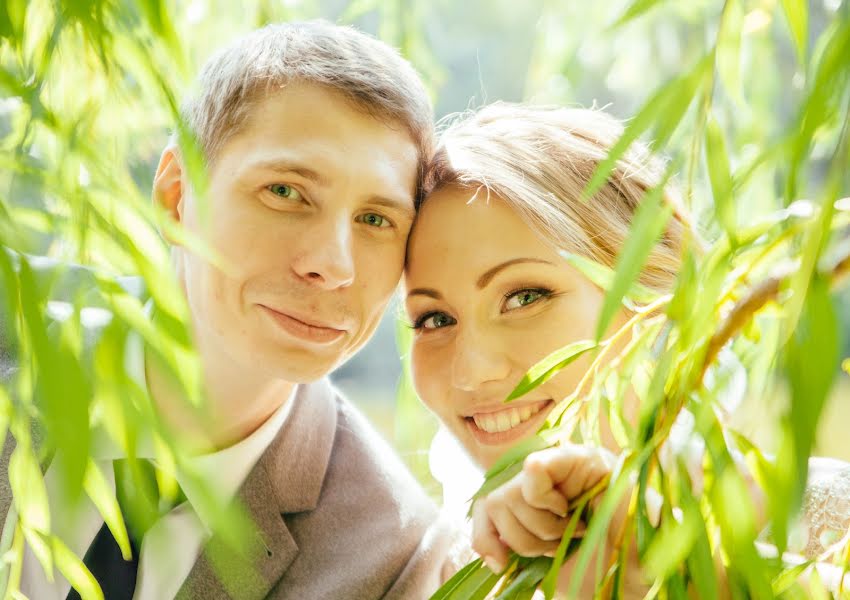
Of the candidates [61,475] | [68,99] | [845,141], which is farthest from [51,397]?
[845,141]

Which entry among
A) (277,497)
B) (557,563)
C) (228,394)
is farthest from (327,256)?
(557,563)

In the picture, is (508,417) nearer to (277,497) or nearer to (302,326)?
(302,326)

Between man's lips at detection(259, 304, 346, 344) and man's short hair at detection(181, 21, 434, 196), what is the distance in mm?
Answer: 214

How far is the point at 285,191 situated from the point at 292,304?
0.13 metres

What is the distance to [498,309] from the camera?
3.37 ft

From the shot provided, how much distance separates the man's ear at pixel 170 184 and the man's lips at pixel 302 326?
0.24 metres

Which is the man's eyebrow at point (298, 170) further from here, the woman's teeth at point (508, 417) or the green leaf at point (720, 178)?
the green leaf at point (720, 178)

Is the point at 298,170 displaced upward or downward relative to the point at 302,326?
upward

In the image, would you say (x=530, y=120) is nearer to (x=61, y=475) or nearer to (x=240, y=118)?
(x=240, y=118)

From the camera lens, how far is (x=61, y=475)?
48 cm

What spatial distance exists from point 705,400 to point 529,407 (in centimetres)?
53

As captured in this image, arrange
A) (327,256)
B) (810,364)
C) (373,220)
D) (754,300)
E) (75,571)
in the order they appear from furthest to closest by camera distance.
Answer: (373,220) < (327,256) < (75,571) < (754,300) < (810,364)

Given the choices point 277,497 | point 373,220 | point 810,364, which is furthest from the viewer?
point 277,497

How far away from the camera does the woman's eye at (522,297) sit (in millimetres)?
1033
